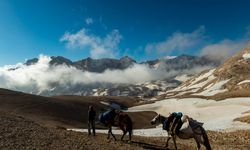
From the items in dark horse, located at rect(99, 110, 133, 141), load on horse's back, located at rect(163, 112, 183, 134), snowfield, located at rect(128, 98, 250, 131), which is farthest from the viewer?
snowfield, located at rect(128, 98, 250, 131)

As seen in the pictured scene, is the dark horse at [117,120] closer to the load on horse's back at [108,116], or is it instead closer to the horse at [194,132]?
the load on horse's back at [108,116]

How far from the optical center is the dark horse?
34250 mm

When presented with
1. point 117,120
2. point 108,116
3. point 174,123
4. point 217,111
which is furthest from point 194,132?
point 217,111

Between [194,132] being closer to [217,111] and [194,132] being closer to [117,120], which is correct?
[117,120]

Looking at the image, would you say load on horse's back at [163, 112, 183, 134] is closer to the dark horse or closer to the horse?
the horse

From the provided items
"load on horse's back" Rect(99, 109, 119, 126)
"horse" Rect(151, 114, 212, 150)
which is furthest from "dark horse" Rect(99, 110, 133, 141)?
"horse" Rect(151, 114, 212, 150)

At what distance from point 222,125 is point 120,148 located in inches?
1703

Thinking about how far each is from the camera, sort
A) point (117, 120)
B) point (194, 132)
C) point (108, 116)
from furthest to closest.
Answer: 1. point (108, 116)
2. point (117, 120)
3. point (194, 132)

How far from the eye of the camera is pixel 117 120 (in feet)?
114

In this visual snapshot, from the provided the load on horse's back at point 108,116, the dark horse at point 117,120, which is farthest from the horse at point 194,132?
the load on horse's back at point 108,116

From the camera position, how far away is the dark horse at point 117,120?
112 ft

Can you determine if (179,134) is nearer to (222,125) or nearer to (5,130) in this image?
(5,130)

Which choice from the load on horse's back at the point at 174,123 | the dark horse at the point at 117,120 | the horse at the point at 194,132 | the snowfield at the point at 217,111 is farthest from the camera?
the snowfield at the point at 217,111

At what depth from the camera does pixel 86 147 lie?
90.8ft
